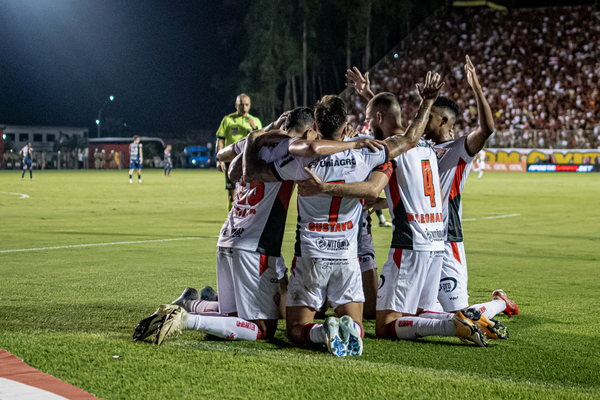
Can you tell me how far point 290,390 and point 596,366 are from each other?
2054 millimetres

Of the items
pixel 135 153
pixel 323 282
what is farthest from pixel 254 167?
pixel 135 153

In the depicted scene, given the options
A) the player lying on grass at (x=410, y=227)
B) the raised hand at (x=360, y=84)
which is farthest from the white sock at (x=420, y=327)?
the raised hand at (x=360, y=84)

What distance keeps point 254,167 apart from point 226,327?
1.18 metres

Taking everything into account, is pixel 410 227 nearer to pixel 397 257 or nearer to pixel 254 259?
pixel 397 257

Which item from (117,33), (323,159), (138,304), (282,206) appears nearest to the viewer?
(323,159)

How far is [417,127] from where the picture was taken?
5055 mm

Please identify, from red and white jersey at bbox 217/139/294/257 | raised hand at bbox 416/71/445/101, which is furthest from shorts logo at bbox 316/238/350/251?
raised hand at bbox 416/71/445/101

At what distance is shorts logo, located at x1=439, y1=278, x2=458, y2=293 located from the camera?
18.0 ft

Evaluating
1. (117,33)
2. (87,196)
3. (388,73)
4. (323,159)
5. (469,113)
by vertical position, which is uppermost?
(117,33)

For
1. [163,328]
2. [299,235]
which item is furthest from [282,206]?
[163,328]

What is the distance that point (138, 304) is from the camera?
247 inches

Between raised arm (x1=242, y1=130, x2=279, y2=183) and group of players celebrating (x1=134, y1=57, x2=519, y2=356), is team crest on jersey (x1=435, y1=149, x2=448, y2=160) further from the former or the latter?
raised arm (x1=242, y1=130, x2=279, y2=183)

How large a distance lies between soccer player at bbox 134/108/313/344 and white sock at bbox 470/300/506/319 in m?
1.68

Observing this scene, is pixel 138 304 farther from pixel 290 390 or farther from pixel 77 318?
pixel 290 390
